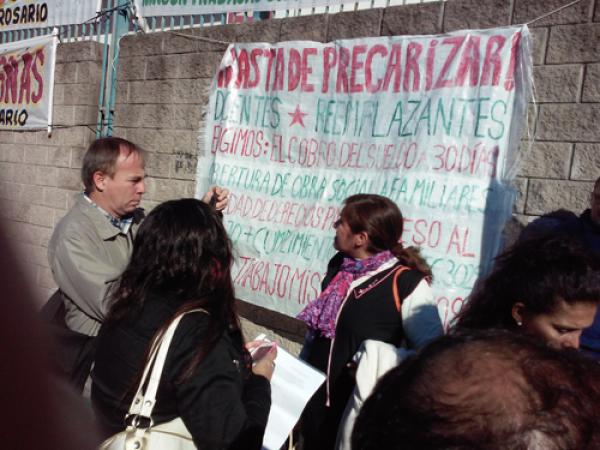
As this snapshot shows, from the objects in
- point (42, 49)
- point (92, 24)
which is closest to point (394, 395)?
point (92, 24)

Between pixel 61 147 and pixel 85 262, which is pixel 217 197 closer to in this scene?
pixel 85 262

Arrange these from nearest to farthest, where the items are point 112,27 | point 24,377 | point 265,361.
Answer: point 24,377, point 265,361, point 112,27

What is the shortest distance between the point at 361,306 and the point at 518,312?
0.94m

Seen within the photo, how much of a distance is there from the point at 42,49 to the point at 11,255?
7112 mm

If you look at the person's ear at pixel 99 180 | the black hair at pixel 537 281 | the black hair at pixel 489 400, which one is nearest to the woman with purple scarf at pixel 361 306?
the black hair at pixel 537 281

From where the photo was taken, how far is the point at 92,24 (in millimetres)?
6555

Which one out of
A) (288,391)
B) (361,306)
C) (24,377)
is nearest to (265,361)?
(288,391)

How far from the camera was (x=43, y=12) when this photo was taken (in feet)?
23.1

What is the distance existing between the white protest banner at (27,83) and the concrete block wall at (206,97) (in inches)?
5.5

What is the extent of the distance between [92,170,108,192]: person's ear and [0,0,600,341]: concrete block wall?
1.63 feet

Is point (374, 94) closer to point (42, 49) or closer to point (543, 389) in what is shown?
point (543, 389)

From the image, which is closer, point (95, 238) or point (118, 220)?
point (95, 238)

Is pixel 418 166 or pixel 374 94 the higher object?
pixel 374 94

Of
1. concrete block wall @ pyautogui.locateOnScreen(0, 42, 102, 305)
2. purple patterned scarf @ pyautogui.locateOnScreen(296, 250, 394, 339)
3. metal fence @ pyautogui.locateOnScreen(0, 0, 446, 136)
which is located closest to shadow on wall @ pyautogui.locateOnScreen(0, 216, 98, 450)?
purple patterned scarf @ pyautogui.locateOnScreen(296, 250, 394, 339)
